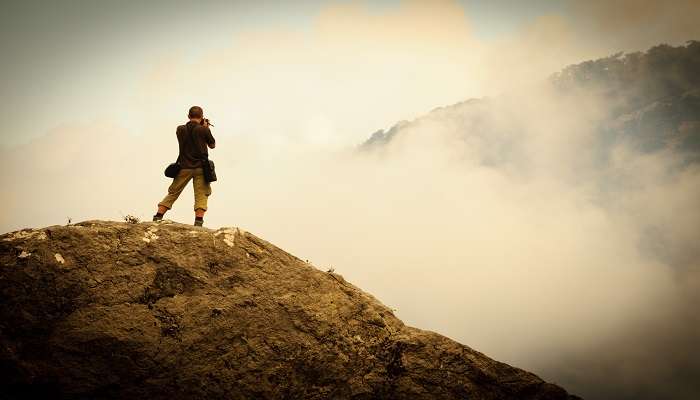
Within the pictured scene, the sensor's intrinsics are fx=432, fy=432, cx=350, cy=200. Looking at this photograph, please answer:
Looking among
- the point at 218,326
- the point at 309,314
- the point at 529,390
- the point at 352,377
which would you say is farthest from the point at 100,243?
the point at 529,390

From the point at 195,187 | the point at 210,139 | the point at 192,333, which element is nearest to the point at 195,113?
the point at 210,139

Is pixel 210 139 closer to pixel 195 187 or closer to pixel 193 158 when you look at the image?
pixel 193 158

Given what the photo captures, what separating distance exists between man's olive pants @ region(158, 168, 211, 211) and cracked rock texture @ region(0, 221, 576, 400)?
181cm

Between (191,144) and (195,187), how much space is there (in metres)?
1.05

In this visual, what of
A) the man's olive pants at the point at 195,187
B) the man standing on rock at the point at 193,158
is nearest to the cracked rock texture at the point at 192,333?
the man's olive pants at the point at 195,187

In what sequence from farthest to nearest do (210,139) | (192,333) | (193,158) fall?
(210,139)
(193,158)
(192,333)

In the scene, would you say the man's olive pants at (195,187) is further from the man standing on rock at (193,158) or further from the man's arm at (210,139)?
the man's arm at (210,139)

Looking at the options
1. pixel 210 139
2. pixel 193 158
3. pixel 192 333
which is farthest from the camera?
pixel 210 139

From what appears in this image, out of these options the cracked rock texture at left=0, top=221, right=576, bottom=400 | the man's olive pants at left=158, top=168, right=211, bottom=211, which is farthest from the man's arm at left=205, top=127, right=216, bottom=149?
the cracked rock texture at left=0, top=221, right=576, bottom=400

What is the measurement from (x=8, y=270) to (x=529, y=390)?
8.78m

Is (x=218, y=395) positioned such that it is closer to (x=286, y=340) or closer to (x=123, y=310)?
(x=286, y=340)

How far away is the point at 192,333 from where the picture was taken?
7195 millimetres

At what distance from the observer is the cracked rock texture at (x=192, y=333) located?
263 inches

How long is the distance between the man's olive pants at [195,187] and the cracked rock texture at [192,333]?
1.81m
